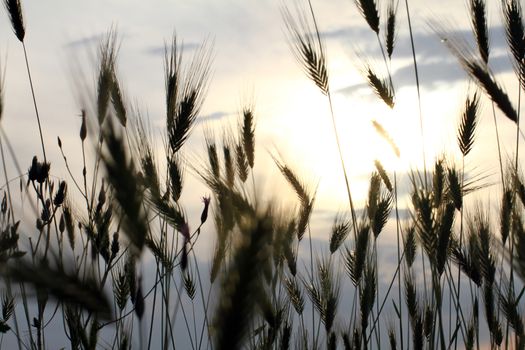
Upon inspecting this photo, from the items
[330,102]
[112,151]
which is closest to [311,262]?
[330,102]

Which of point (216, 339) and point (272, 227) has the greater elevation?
point (272, 227)

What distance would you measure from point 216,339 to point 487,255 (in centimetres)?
215

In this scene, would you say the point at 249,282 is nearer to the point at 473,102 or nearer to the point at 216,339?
the point at 216,339

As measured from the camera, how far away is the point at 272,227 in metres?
0.79

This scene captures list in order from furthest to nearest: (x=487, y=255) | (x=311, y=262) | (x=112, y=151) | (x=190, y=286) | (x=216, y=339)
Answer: (x=311, y=262)
(x=190, y=286)
(x=487, y=255)
(x=112, y=151)
(x=216, y=339)

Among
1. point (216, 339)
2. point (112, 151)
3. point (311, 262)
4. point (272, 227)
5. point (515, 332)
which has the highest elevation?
point (311, 262)

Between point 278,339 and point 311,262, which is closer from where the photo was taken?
point 278,339

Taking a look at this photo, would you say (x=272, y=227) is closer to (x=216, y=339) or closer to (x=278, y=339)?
(x=216, y=339)

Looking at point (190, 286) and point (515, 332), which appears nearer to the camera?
point (515, 332)

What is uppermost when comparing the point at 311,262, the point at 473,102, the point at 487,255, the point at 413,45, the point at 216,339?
the point at 413,45

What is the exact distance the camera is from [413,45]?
10.8ft

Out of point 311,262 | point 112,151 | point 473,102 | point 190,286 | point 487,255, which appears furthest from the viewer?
point 311,262

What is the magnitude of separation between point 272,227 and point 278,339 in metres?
2.40

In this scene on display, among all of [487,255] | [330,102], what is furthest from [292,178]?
[487,255]
